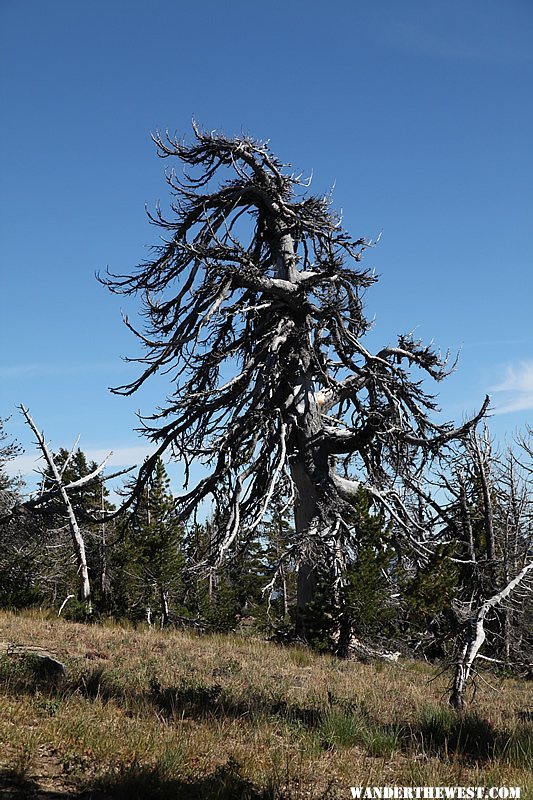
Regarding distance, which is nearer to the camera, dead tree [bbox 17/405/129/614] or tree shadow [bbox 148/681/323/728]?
tree shadow [bbox 148/681/323/728]

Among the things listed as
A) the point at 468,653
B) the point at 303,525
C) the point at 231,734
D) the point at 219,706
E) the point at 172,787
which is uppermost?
the point at 303,525

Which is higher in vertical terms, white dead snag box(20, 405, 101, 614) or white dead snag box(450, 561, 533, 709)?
white dead snag box(20, 405, 101, 614)

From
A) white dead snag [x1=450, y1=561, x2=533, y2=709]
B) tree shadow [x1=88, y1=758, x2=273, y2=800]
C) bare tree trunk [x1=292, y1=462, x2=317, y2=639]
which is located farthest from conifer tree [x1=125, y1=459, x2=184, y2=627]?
tree shadow [x1=88, y1=758, x2=273, y2=800]

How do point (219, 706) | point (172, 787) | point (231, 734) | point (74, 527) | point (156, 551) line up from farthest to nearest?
point (156, 551) → point (74, 527) → point (219, 706) → point (231, 734) → point (172, 787)

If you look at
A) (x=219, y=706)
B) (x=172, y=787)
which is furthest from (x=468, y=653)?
(x=172, y=787)

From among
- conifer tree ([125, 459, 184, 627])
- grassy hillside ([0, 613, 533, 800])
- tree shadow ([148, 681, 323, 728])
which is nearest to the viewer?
grassy hillside ([0, 613, 533, 800])

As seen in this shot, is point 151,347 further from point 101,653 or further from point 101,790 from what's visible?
point 101,790

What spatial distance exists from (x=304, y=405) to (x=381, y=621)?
Answer: 5.20 m

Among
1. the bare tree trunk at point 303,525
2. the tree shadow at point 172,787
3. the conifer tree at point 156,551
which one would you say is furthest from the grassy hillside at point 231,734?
the conifer tree at point 156,551

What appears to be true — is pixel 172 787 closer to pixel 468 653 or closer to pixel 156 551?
pixel 468 653

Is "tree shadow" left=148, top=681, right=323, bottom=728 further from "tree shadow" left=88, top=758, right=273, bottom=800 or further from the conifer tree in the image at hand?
the conifer tree

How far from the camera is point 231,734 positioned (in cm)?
660

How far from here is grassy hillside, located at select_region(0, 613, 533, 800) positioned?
207 inches

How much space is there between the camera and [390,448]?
16.2m
